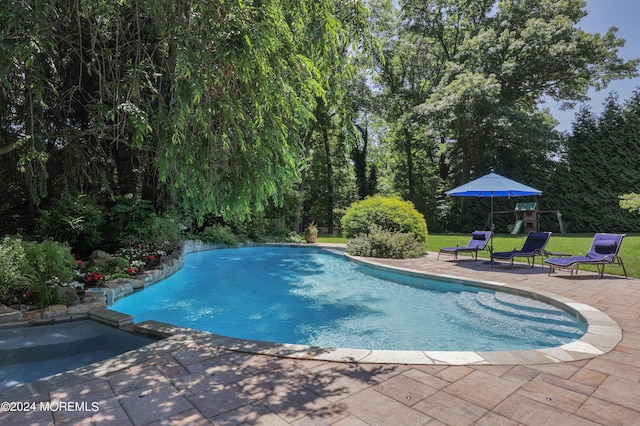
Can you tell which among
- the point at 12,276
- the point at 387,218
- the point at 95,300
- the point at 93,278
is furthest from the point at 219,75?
the point at 387,218

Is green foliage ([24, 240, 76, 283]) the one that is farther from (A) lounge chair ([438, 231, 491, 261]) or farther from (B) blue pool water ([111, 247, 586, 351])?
(A) lounge chair ([438, 231, 491, 261])

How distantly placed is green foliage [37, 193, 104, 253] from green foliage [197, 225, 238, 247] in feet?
19.3

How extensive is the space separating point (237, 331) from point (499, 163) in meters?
18.0

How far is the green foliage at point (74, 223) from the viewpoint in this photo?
24.6 ft

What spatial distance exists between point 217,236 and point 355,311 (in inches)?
374

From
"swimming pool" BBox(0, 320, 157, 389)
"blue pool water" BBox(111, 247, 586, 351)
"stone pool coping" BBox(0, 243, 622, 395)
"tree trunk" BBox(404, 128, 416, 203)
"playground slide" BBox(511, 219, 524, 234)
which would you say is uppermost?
"tree trunk" BBox(404, 128, 416, 203)

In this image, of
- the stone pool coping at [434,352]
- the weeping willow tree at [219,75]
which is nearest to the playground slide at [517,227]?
the stone pool coping at [434,352]

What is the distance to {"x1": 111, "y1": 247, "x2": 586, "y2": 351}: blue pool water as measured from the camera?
4.61 metres

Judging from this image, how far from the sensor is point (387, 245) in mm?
10594

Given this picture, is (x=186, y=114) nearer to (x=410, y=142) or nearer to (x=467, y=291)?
(x=467, y=291)

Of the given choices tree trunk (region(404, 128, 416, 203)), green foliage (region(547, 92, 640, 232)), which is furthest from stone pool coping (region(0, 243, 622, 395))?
tree trunk (region(404, 128, 416, 203))

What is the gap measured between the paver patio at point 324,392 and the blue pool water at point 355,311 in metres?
1.56

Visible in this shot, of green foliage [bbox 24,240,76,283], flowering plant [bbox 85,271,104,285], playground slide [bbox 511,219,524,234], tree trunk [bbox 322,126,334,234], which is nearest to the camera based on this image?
green foliage [bbox 24,240,76,283]

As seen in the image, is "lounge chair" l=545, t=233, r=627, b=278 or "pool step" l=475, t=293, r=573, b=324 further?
"lounge chair" l=545, t=233, r=627, b=278
